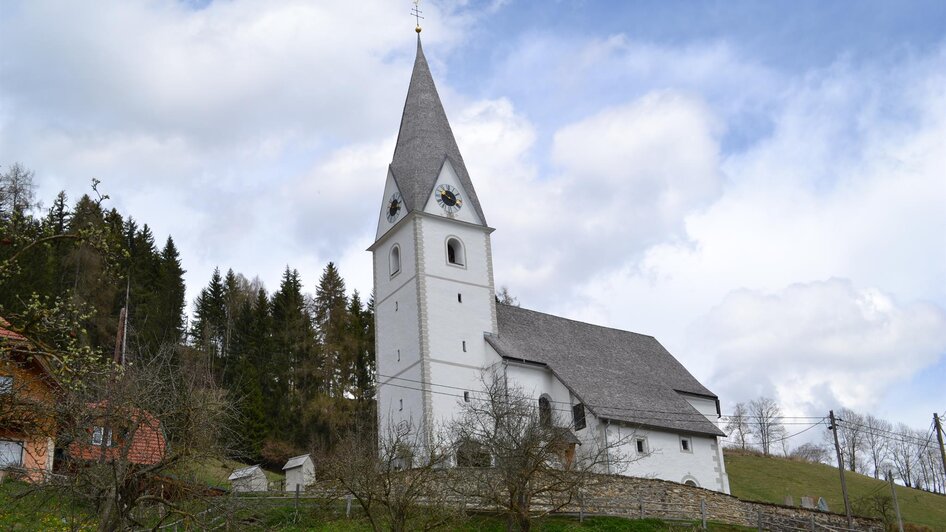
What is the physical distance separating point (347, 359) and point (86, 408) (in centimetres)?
4297

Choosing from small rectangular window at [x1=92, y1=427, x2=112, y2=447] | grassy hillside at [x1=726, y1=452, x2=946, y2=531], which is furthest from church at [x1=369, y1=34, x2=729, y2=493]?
small rectangular window at [x1=92, y1=427, x2=112, y2=447]

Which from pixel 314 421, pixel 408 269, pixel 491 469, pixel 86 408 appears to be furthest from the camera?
pixel 314 421

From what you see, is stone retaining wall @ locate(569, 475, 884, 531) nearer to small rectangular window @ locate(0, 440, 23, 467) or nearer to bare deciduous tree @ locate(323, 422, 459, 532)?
bare deciduous tree @ locate(323, 422, 459, 532)

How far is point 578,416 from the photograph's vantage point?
1617 inches

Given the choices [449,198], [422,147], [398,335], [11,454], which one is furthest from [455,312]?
[11,454]

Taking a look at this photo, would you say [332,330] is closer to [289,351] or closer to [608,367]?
[289,351]

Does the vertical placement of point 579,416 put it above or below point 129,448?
above

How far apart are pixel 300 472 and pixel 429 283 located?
989cm

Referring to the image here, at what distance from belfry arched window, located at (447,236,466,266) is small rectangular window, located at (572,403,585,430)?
849cm

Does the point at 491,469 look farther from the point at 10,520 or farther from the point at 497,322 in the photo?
the point at 497,322

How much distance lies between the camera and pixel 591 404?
40656 millimetres

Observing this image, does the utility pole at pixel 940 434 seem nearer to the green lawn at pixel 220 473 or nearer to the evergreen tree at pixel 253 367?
the green lawn at pixel 220 473

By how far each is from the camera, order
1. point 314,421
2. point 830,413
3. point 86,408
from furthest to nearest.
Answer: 1. point 314,421
2. point 830,413
3. point 86,408

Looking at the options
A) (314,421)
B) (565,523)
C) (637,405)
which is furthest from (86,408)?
(314,421)
